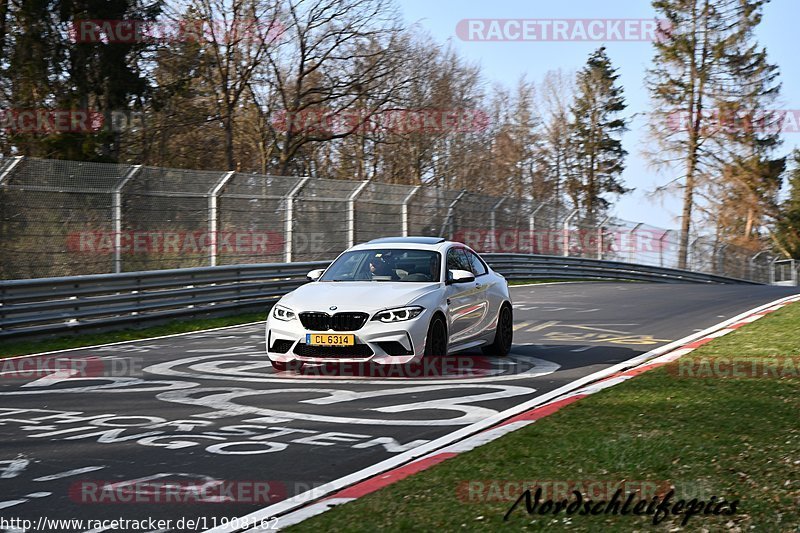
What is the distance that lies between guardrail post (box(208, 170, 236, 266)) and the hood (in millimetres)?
9302

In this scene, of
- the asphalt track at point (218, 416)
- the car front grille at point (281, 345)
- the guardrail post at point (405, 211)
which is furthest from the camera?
the guardrail post at point (405, 211)

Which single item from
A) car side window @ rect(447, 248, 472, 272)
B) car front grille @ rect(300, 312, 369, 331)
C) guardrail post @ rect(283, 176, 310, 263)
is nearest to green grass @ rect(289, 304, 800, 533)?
car front grille @ rect(300, 312, 369, 331)

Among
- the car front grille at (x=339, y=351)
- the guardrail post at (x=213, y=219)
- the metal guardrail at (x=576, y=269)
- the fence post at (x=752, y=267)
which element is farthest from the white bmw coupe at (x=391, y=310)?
the fence post at (x=752, y=267)

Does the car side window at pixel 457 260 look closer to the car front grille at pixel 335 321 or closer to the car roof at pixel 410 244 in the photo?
the car roof at pixel 410 244

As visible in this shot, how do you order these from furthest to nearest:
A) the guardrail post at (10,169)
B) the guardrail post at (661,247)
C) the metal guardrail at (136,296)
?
the guardrail post at (661,247), the guardrail post at (10,169), the metal guardrail at (136,296)

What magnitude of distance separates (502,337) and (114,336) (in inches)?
260

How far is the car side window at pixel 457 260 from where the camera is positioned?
12.7 m

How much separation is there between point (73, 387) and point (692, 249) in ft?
128

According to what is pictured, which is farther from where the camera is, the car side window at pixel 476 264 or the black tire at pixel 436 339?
the car side window at pixel 476 264

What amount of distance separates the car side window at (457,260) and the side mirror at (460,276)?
28 cm

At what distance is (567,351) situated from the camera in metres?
13.8

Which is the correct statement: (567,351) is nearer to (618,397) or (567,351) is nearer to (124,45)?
(618,397)

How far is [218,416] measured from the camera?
8.89m

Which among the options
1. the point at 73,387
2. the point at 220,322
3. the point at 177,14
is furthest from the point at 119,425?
the point at 177,14
